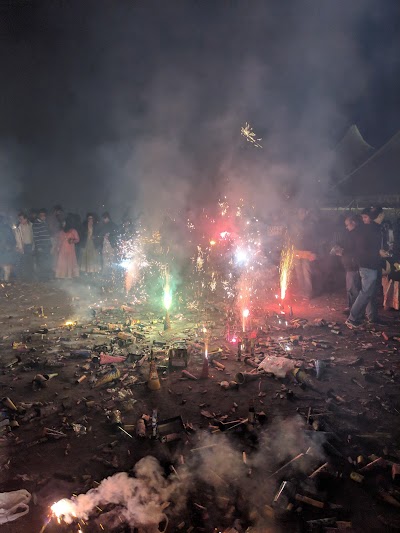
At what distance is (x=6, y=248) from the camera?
11.2 meters

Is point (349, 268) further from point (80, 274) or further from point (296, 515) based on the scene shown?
point (80, 274)

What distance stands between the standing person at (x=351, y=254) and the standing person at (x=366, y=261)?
86 millimetres

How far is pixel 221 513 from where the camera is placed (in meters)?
2.78

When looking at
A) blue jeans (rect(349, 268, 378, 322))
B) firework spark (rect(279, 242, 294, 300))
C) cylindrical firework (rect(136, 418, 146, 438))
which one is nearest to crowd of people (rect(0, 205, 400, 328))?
blue jeans (rect(349, 268, 378, 322))

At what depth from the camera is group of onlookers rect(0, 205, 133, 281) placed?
1134 cm

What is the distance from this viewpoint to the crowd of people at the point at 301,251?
23.9 feet

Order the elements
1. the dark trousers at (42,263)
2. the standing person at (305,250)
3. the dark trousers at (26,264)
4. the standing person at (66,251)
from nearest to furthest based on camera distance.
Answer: the standing person at (305,250) → the standing person at (66,251) → the dark trousers at (42,263) → the dark trousers at (26,264)

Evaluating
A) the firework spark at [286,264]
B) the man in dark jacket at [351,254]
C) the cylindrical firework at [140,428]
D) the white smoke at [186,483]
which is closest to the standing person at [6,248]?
the firework spark at [286,264]

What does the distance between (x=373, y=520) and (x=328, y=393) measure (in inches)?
75.6

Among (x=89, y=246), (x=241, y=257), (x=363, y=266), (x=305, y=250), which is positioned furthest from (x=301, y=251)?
(x=89, y=246)

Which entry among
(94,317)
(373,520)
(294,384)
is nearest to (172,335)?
(94,317)

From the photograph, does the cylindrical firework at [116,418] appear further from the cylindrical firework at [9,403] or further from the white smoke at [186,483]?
the cylindrical firework at [9,403]

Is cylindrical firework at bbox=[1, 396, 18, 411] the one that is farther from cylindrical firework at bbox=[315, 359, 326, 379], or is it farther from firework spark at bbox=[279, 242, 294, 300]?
firework spark at bbox=[279, 242, 294, 300]

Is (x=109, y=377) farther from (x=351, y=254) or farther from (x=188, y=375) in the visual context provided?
(x=351, y=254)
